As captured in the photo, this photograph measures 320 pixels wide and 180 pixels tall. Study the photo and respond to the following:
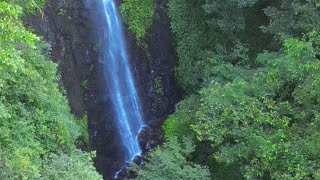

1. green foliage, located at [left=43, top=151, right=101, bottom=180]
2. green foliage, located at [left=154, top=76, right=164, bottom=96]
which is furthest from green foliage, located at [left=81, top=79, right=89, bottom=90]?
green foliage, located at [left=43, top=151, right=101, bottom=180]

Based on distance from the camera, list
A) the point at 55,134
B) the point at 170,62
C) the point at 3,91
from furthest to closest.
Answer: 1. the point at 170,62
2. the point at 55,134
3. the point at 3,91

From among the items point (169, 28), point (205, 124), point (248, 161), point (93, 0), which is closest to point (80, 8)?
point (93, 0)

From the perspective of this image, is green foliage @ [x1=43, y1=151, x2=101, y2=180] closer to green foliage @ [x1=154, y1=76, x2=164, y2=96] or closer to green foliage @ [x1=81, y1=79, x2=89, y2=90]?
green foliage @ [x1=81, y1=79, x2=89, y2=90]

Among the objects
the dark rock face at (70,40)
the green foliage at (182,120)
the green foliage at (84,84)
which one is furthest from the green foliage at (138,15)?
the green foliage at (182,120)

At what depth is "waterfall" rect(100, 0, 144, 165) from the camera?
1381 centimetres

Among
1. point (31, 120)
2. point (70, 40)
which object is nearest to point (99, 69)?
point (70, 40)

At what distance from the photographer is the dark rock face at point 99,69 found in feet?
41.5

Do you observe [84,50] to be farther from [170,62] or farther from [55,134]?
[55,134]

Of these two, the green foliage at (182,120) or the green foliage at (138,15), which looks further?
the green foliage at (138,15)

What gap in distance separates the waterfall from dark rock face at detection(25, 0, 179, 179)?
0.72 feet

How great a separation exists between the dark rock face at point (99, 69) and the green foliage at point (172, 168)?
8.47 feet

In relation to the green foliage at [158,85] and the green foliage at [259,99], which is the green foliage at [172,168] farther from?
the green foliage at [158,85]

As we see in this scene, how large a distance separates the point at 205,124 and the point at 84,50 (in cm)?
496

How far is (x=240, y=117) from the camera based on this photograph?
10312 mm
